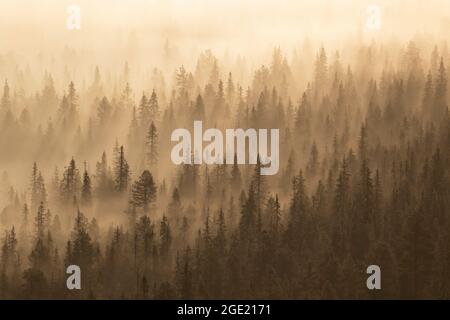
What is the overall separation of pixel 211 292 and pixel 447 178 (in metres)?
1.65

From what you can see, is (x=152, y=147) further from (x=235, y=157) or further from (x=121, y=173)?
(x=235, y=157)

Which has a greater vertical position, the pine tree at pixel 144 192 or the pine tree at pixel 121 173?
the pine tree at pixel 121 173

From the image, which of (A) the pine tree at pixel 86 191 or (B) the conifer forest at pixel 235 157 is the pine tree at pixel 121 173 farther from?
(A) the pine tree at pixel 86 191

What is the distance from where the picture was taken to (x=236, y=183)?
14.1 ft

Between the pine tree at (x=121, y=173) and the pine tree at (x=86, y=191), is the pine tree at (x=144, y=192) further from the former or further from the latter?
the pine tree at (x=86, y=191)

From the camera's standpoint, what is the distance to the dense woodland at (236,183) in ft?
13.9

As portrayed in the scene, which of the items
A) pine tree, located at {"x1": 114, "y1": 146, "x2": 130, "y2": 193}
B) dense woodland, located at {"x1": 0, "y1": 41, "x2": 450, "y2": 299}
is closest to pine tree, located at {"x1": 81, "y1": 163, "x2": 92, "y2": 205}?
dense woodland, located at {"x1": 0, "y1": 41, "x2": 450, "y2": 299}

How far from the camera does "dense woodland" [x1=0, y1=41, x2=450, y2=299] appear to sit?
A: 424 centimetres

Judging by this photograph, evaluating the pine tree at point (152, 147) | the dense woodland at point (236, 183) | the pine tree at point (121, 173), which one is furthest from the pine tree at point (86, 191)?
the pine tree at point (152, 147)

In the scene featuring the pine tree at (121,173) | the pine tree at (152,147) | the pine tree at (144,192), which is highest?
the pine tree at (152,147)

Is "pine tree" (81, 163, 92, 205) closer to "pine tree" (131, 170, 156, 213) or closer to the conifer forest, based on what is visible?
the conifer forest
